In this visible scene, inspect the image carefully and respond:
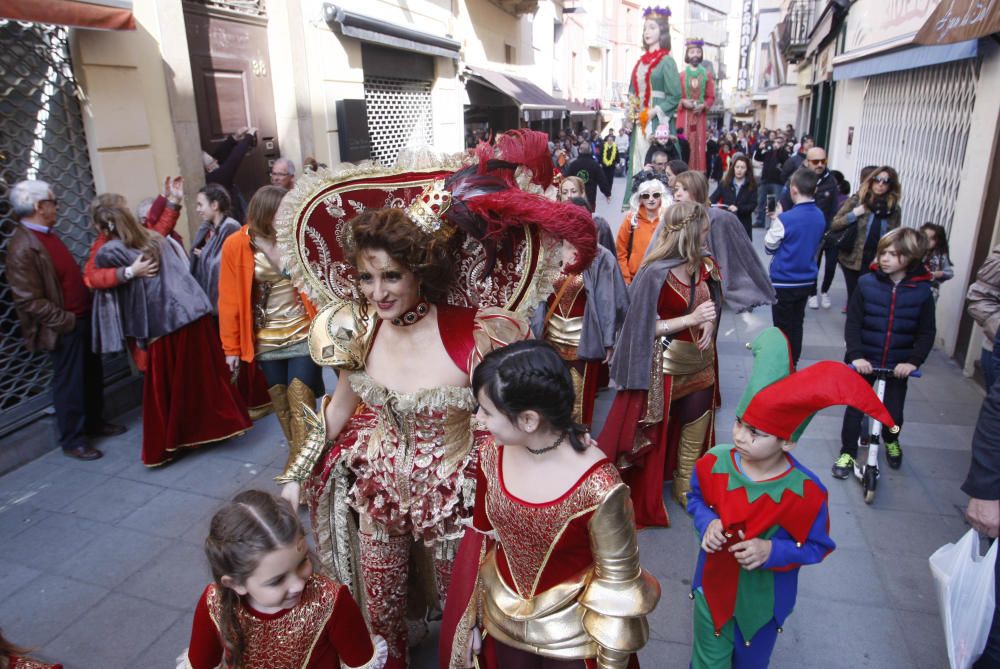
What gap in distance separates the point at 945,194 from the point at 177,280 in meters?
7.60

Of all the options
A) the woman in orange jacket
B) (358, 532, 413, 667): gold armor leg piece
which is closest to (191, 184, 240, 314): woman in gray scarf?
the woman in orange jacket

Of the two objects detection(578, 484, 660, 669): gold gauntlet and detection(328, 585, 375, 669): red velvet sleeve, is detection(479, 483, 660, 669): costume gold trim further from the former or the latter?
detection(328, 585, 375, 669): red velvet sleeve

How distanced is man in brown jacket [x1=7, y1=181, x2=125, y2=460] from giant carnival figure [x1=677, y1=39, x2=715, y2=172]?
20.5 ft

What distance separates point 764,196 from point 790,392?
1213 cm

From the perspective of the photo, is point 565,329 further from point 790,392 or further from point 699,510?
point 790,392

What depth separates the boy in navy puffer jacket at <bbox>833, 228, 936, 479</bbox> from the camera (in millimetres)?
3822

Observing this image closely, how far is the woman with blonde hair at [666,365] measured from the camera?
11.8 ft

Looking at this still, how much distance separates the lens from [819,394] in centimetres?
191

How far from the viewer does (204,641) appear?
6.17 ft

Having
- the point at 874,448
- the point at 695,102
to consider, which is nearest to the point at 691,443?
the point at 874,448

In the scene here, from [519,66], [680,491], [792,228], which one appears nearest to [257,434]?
[680,491]

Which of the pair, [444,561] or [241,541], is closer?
[241,541]

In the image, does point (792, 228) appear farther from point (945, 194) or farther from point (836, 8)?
point (836, 8)

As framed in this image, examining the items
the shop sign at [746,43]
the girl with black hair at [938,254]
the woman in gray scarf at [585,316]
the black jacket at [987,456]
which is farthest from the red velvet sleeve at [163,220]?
the shop sign at [746,43]
